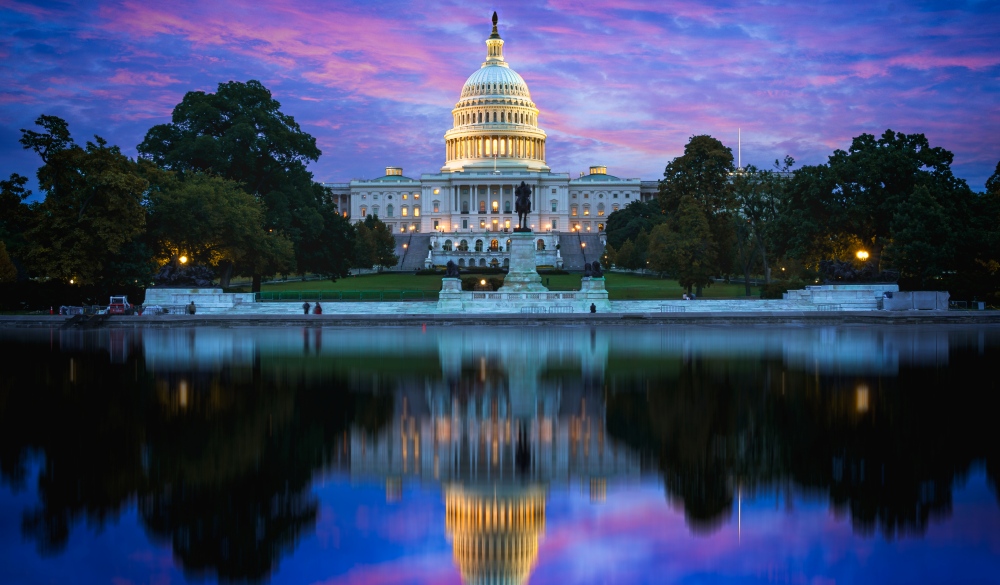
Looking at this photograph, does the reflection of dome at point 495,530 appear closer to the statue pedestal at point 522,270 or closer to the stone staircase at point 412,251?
the statue pedestal at point 522,270

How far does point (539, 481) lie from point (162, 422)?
6.67 metres

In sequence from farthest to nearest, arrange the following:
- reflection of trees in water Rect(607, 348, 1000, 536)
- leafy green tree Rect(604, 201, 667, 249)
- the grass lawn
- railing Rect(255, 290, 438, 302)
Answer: leafy green tree Rect(604, 201, 667, 249) → the grass lawn → railing Rect(255, 290, 438, 302) → reflection of trees in water Rect(607, 348, 1000, 536)

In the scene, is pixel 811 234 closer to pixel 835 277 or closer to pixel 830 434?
pixel 835 277

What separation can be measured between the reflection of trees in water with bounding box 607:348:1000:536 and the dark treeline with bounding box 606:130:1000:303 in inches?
1209

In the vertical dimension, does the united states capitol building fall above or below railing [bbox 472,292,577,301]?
above

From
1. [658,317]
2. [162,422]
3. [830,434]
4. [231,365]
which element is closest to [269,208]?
[658,317]

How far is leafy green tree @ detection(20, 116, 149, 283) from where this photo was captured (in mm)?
47156

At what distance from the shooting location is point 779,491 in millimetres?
11133

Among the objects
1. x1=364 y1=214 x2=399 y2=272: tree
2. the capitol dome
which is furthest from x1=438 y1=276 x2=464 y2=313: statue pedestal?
the capitol dome

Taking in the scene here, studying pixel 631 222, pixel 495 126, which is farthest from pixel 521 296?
pixel 495 126

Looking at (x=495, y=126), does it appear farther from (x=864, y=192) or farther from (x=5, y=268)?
(x=5, y=268)

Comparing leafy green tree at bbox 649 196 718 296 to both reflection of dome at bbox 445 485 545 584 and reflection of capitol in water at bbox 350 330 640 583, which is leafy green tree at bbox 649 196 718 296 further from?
reflection of dome at bbox 445 485 545 584

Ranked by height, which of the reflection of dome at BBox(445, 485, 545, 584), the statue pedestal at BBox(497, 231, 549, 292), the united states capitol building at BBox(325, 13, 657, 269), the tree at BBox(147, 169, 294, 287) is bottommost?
the reflection of dome at BBox(445, 485, 545, 584)

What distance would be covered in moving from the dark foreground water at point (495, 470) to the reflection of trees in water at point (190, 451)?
0.05 meters
